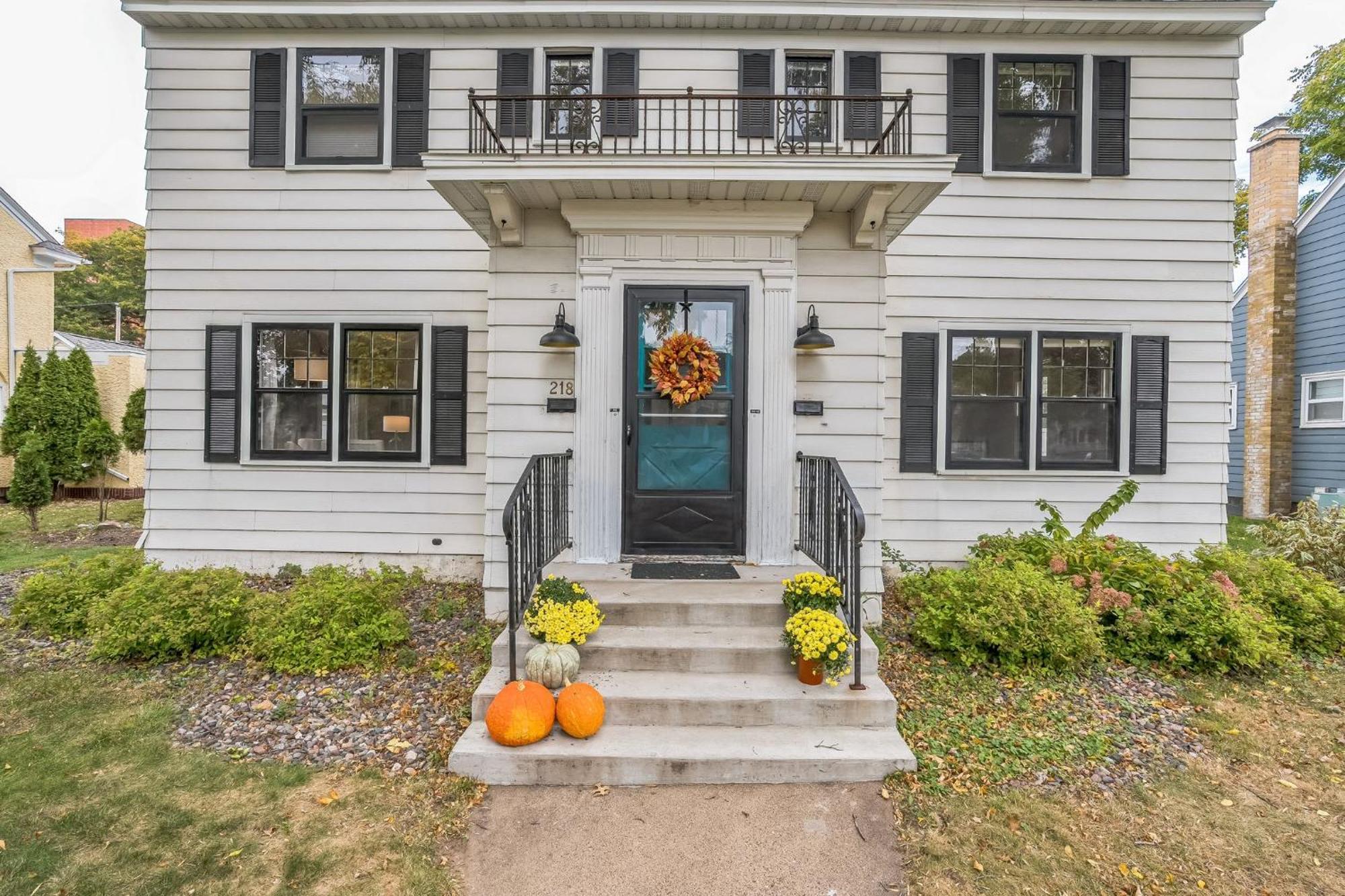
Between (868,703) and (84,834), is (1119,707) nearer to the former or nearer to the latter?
(868,703)

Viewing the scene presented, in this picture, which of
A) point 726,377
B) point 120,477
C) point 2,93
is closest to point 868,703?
point 726,377

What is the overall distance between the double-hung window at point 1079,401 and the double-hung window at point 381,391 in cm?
576

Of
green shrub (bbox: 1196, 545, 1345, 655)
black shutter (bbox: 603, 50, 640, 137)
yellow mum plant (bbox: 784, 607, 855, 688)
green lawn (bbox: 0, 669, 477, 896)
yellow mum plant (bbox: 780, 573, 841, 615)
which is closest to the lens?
green lawn (bbox: 0, 669, 477, 896)

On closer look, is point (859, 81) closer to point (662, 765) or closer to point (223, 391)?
point (662, 765)

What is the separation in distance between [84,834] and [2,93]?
2484cm

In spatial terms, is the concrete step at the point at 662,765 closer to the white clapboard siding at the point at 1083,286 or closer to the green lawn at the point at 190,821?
the green lawn at the point at 190,821

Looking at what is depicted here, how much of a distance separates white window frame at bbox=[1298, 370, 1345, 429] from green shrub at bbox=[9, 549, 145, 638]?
14.5 metres

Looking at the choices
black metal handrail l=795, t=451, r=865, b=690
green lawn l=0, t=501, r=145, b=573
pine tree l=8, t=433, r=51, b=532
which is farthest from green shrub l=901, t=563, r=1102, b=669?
pine tree l=8, t=433, r=51, b=532

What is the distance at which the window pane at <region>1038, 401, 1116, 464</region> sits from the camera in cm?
538

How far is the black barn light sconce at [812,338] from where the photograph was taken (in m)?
4.13

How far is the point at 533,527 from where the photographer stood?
11.7 ft

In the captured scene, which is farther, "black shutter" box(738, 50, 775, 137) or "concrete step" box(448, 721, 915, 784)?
"black shutter" box(738, 50, 775, 137)

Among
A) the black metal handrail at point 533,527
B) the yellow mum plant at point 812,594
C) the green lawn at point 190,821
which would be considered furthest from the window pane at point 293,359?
the yellow mum plant at point 812,594

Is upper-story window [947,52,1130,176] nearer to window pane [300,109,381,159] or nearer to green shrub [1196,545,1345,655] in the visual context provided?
green shrub [1196,545,1345,655]
